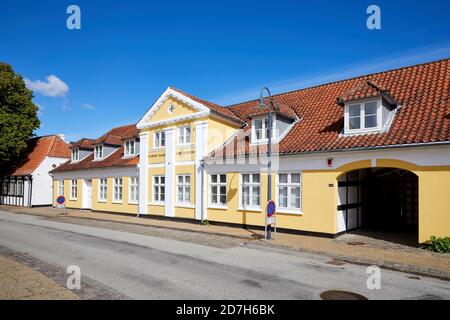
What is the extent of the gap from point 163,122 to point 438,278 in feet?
54.5

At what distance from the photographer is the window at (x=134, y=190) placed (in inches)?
875

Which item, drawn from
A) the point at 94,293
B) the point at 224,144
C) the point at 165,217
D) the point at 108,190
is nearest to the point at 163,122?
the point at 224,144

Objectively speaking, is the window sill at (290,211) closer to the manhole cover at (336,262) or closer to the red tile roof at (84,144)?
the manhole cover at (336,262)

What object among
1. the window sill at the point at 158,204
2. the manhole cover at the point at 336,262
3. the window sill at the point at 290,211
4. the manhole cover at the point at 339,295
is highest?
the window sill at the point at 290,211

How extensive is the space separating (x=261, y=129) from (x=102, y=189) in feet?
50.3

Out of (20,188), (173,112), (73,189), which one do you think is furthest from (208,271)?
(20,188)

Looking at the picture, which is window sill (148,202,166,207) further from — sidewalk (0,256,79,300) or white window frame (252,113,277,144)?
sidewalk (0,256,79,300)

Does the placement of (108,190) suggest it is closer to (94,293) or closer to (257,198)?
(257,198)

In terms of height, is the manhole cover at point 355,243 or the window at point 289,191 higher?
the window at point 289,191

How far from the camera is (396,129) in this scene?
12.5 meters

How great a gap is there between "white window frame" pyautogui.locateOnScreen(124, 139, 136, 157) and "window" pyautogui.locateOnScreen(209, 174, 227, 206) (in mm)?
8952

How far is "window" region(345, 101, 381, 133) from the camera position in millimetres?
13216

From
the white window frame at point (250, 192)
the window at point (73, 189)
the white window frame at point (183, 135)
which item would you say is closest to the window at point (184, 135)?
the white window frame at point (183, 135)

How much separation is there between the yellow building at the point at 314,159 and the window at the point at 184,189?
0.07 metres
